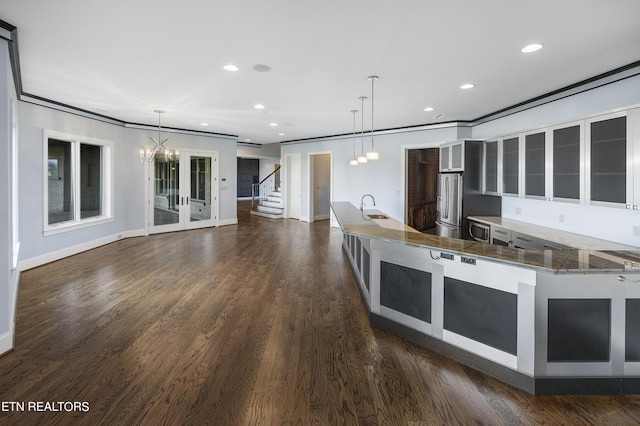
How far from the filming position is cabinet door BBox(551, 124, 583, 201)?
3.68 m

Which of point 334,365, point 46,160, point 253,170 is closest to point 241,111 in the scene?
point 46,160

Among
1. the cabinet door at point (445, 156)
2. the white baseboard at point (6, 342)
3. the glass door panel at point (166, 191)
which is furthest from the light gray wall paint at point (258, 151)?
the white baseboard at point (6, 342)

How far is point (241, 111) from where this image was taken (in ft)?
21.1

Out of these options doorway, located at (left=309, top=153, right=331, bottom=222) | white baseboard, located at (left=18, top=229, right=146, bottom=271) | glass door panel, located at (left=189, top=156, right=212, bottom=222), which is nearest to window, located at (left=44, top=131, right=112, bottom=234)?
white baseboard, located at (left=18, top=229, right=146, bottom=271)

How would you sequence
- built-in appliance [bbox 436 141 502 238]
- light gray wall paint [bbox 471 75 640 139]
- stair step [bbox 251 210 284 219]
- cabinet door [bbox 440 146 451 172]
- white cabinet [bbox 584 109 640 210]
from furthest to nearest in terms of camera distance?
stair step [bbox 251 210 284 219] → cabinet door [bbox 440 146 451 172] → built-in appliance [bbox 436 141 502 238] → light gray wall paint [bbox 471 75 640 139] → white cabinet [bbox 584 109 640 210]

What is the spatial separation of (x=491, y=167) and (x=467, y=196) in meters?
0.62

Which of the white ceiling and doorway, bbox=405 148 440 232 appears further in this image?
doorway, bbox=405 148 440 232

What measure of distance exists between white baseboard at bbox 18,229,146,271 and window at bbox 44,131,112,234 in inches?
15.7

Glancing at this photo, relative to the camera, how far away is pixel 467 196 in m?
5.88

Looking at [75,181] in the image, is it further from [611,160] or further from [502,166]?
[611,160]

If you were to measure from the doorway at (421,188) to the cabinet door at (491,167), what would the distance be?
2608 millimetres

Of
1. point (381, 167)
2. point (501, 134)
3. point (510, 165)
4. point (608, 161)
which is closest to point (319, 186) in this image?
point (381, 167)

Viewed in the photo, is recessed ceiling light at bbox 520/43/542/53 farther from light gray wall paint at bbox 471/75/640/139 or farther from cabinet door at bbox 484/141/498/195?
cabinet door at bbox 484/141/498/195

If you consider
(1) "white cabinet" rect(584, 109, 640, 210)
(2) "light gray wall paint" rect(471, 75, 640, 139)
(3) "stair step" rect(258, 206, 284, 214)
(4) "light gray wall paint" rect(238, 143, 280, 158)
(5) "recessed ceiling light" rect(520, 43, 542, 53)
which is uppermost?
(4) "light gray wall paint" rect(238, 143, 280, 158)
